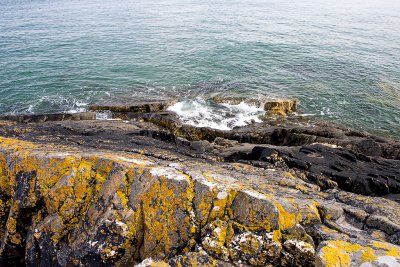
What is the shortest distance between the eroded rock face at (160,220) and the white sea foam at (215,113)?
1958 centimetres

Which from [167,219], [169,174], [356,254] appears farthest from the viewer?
[169,174]

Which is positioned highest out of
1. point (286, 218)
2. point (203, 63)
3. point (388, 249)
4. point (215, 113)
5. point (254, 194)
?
point (254, 194)

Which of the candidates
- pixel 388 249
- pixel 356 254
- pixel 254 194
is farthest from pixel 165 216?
pixel 388 249

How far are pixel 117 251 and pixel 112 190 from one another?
1537 mm

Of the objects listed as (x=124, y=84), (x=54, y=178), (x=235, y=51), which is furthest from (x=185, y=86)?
(x=54, y=178)

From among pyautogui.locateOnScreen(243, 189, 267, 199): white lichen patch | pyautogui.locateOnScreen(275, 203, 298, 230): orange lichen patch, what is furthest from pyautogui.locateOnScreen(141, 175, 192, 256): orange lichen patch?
pyautogui.locateOnScreen(275, 203, 298, 230): orange lichen patch

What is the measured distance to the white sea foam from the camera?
27.6m

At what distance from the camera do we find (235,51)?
48.1 meters

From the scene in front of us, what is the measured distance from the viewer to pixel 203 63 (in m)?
42.6

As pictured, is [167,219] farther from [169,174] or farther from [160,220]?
[169,174]

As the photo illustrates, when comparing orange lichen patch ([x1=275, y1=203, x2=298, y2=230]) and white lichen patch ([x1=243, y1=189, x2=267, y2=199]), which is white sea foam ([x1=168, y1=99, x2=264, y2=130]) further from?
orange lichen patch ([x1=275, y1=203, x2=298, y2=230])

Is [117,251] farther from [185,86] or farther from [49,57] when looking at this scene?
[49,57]

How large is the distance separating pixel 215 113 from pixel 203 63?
15940 millimetres

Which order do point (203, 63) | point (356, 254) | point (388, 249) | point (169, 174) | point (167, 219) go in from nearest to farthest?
point (356, 254) < point (388, 249) < point (167, 219) < point (169, 174) < point (203, 63)
